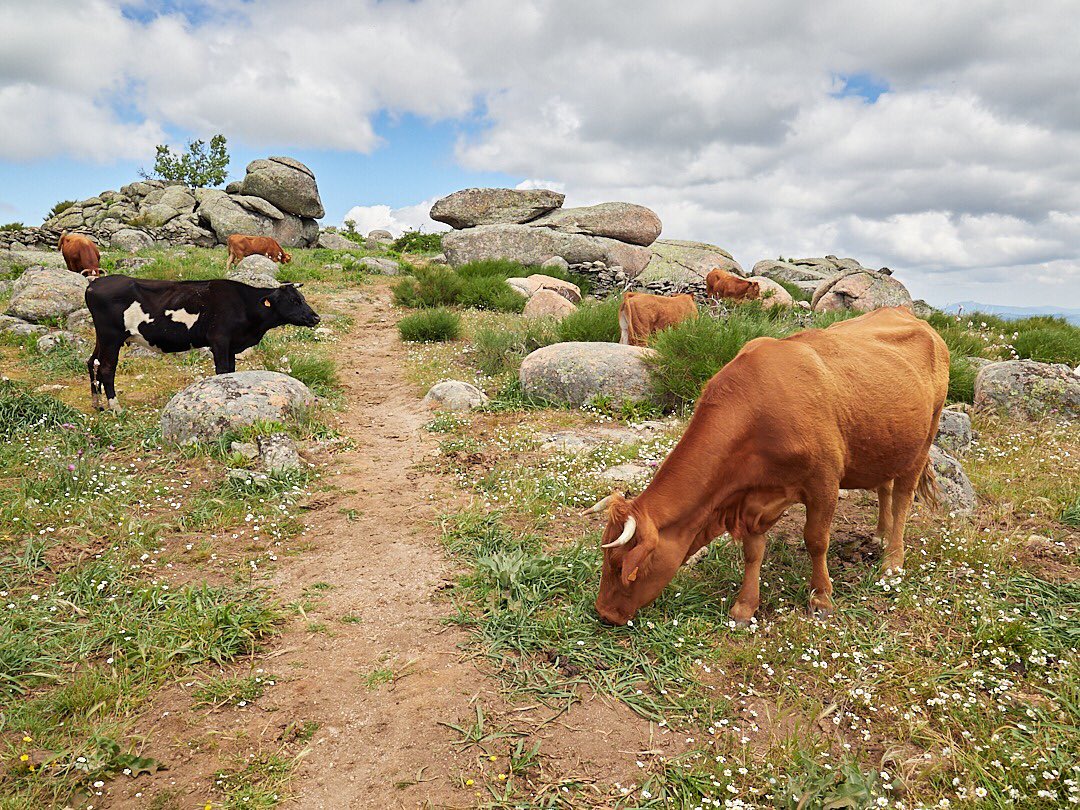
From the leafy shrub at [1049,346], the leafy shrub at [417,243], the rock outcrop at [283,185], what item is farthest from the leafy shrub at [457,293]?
the rock outcrop at [283,185]

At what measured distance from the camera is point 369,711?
3.64 m

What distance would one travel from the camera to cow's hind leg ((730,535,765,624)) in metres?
4.22

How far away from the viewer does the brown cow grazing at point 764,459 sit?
154 inches

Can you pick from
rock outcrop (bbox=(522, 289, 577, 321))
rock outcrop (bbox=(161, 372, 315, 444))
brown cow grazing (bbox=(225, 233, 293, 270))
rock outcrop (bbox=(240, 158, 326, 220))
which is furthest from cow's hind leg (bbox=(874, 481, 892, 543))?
rock outcrop (bbox=(240, 158, 326, 220))

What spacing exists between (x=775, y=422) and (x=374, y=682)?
282 centimetres

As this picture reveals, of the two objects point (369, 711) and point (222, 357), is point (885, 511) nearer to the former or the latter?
point (369, 711)

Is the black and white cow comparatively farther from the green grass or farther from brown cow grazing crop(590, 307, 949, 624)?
the green grass

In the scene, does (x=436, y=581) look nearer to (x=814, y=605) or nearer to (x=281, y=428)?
(x=814, y=605)

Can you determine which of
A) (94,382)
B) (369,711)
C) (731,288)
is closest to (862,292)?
(731,288)

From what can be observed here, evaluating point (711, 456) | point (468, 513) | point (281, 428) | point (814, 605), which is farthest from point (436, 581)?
point (281, 428)

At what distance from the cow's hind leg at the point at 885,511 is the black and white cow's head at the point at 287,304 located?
8.29 meters

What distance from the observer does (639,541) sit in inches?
154

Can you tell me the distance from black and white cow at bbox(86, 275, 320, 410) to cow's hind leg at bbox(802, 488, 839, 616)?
815 centimetres

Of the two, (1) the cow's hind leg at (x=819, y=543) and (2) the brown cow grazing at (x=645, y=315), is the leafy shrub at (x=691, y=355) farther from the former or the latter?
(1) the cow's hind leg at (x=819, y=543)
